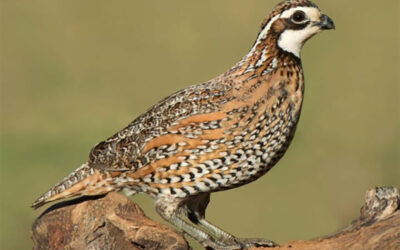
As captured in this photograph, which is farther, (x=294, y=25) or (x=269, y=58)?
(x=269, y=58)

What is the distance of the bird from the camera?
25.0 feet

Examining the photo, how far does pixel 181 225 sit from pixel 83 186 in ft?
2.55

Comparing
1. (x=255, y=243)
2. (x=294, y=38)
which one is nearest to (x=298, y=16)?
(x=294, y=38)

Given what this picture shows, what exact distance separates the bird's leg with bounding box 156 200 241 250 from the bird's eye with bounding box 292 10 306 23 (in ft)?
5.22

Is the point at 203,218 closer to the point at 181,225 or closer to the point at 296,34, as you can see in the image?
the point at 181,225

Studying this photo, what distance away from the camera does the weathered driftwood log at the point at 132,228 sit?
707 centimetres

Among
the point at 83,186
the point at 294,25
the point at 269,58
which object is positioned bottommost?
the point at 83,186

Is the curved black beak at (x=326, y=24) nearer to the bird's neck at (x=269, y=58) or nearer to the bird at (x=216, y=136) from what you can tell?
the bird at (x=216, y=136)

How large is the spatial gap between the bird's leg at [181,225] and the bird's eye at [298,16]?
5.22 ft

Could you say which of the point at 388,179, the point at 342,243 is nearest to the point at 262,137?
the point at 342,243

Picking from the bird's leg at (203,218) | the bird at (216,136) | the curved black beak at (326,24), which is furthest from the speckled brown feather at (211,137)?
the bird's leg at (203,218)

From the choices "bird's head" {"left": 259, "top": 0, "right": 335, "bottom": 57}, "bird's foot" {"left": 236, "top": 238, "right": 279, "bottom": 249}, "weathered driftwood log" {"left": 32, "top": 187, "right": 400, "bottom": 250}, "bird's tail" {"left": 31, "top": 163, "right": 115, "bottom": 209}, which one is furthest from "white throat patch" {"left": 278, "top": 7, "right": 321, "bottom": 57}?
"bird's tail" {"left": 31, "top": 163, "right": 115, "bottom": 209}

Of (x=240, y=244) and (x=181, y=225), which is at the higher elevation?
(x=181, y=225)

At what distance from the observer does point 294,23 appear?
774 cm
